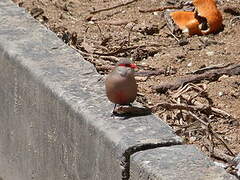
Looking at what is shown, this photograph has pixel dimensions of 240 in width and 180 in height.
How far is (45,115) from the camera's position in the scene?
14.4ft

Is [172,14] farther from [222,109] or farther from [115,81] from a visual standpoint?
[115,81]

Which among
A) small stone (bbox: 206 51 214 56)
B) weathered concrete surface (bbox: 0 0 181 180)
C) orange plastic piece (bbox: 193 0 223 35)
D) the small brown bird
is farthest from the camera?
→ orange plastic piece (bbox: 193 0 223 35)

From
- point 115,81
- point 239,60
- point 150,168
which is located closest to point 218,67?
point 239,60

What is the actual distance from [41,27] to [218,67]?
105 cm

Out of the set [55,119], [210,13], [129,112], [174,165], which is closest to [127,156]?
[174,165]

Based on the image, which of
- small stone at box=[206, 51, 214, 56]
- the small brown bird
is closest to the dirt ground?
small stone at box=[206, 51, 214, 56]

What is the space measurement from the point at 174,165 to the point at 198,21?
2.42 meters

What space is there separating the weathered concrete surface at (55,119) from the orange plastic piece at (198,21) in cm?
111

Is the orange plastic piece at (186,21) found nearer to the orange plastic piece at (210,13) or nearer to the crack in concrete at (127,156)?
the orange plastic piece at (210,13)

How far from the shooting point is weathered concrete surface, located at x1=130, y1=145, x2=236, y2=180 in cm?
342

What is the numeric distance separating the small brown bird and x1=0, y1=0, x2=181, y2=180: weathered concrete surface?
10cm

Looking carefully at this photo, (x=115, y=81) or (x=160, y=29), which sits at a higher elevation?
(x=115, y=81)

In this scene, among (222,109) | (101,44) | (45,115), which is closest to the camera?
(45,115)

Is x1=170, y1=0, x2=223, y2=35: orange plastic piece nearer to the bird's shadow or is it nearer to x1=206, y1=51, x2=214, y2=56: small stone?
x1=206, y1=51, x2=214, y2=56: small stone
